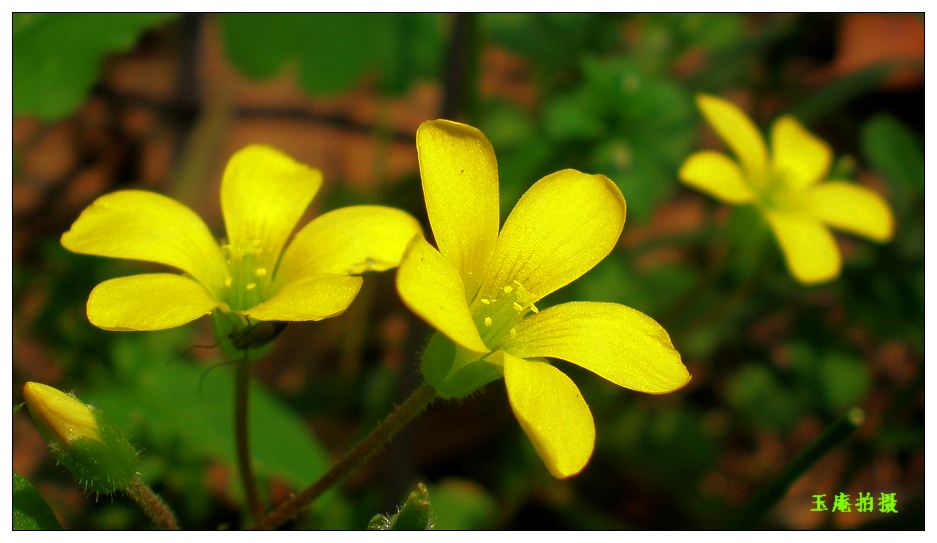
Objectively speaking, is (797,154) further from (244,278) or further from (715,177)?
(244,278)

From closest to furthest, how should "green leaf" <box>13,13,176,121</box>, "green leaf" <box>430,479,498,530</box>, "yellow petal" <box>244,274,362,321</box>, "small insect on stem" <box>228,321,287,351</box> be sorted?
"yellow petal" <box>244,274,362,321</box> → "small insect on stem" <box>228,321,287,351</box> → "green leaf" <box>13,13,176,121</box> → "green leaf" <box>430,479,498,530</box>

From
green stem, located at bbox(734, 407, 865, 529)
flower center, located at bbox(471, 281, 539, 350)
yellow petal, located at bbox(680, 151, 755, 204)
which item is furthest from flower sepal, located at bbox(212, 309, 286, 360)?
yellow petal, located at bbox(680, 151, 755, 204)

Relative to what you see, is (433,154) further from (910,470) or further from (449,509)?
(910,470)

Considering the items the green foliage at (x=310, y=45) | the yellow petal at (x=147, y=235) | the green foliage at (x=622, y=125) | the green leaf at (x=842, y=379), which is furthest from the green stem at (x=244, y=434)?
the green leaf at (x=842, y=379)

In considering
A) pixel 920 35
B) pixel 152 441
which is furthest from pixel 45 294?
pixel 920 35

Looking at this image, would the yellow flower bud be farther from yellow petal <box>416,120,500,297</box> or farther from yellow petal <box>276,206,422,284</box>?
yellow petal <box>416,120,500,297</box>

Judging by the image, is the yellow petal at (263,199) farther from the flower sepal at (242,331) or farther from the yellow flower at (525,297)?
the yellow flower at (525,297)
